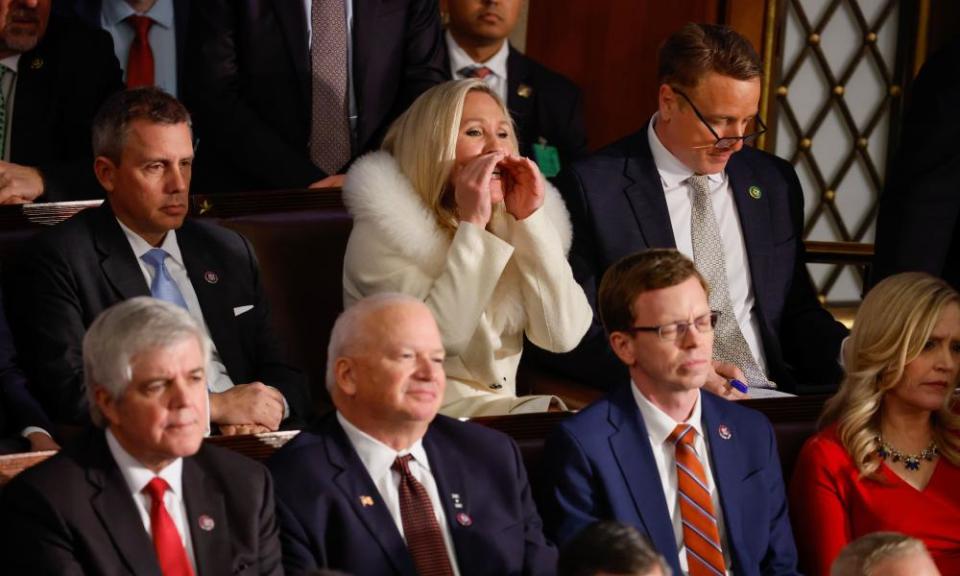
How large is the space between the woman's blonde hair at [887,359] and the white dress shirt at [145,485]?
126cm

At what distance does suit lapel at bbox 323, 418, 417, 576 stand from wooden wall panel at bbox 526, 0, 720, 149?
226 centimetres

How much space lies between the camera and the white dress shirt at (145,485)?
2.45m

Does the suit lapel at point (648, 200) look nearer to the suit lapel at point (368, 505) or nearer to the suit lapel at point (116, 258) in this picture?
the suit lapel at point (116, 258)

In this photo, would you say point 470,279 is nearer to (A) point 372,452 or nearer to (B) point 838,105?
(A) point 372,452

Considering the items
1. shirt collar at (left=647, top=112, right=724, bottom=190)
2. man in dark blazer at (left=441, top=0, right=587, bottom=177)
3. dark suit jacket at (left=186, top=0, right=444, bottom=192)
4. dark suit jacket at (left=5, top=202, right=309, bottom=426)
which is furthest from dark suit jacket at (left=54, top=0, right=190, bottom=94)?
shirt collar at (left=647, top=112, right=724, bottom=190)

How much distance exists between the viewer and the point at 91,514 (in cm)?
237

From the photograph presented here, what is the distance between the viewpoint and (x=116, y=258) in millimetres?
3203

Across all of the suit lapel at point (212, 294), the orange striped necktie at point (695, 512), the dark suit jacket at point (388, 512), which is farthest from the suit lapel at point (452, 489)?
the suit lapel at point (212, 294)

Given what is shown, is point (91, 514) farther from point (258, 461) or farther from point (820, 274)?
point (820, 274)

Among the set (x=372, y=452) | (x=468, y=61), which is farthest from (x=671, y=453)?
(x=468, y=61)

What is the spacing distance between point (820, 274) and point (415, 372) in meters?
2.67

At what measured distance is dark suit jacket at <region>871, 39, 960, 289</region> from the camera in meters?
3.78

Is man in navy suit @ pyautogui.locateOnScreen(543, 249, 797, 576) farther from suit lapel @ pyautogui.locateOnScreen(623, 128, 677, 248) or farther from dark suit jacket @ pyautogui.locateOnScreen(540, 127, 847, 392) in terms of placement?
suit lapel @ pyautogui.locateOnScreen(623, 128, 677, 248)

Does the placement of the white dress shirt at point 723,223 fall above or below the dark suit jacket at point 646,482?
above
